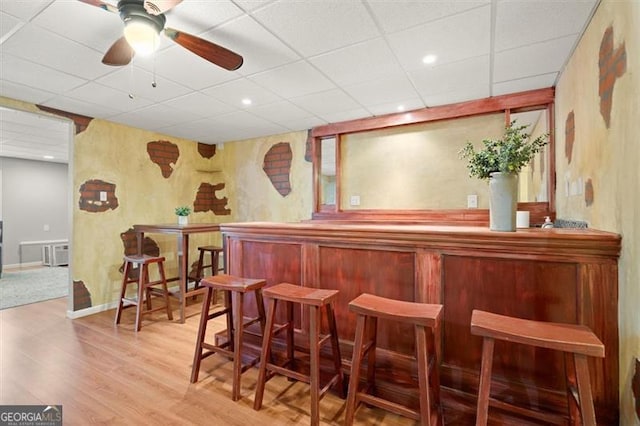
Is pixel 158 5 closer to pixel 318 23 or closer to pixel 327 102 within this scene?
pixel 318 23

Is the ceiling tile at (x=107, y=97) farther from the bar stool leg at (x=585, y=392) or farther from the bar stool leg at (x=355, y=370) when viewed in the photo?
the bar stool leg at (x=585, y=392)

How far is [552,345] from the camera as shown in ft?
3.77

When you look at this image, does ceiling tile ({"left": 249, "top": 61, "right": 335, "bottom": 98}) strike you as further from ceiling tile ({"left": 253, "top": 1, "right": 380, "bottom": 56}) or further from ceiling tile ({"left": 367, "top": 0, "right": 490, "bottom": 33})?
ceiling tile ({"left": 367, "top": 0, "right": 490, "bottom": 33})

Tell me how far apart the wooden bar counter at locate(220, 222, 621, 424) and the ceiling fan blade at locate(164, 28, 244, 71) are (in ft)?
3.89

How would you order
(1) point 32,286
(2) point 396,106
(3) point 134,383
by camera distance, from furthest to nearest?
(1) point 32,286 < (2) point 396,106 < (3) point 134,383

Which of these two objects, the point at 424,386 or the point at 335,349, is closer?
the point at 424,386

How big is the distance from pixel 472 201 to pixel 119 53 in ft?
11.0

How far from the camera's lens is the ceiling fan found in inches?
57.4

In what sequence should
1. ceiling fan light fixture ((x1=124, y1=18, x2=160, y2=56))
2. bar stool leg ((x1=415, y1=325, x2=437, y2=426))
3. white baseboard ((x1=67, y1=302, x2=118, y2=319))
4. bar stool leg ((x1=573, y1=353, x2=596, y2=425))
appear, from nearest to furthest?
bar stool leg ((x1=573, y1=353, x2=596, y2=425)) → bar stool leg ((x1=415, y1=325, x2=437, y2=426)) → ceiling fan light fixture ((x1=124, y1=18, x2=160, y2=56)) → white baseboard ((x1=67, y1=302, x2=118, y2=319))

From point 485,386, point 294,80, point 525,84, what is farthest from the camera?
point 525,84

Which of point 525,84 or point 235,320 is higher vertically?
point 525,84

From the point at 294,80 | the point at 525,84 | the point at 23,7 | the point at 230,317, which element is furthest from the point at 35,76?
the point at 525,84

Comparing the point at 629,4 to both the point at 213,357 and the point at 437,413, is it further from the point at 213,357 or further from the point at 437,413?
the point at 213,357

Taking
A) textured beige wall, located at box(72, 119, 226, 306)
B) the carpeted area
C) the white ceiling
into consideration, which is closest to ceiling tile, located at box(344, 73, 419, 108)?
the white ceiling
